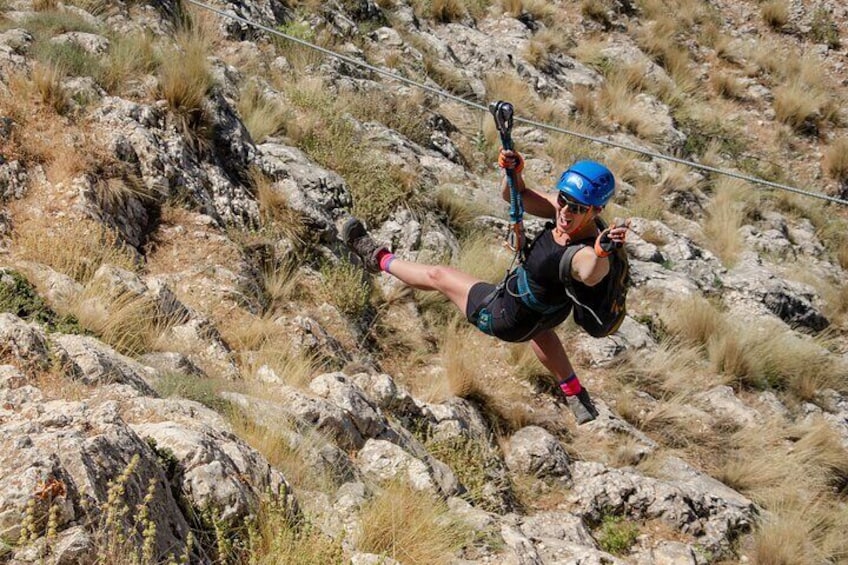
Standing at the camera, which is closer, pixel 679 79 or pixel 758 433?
pixel 758 433

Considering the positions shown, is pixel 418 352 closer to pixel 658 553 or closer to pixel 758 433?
pixel 658 553

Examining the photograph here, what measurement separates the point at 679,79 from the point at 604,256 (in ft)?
34.3

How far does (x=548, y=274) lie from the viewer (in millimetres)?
4246

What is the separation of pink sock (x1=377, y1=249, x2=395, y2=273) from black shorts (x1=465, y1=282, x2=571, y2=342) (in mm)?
826

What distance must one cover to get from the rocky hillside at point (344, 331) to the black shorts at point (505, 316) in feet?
2.54

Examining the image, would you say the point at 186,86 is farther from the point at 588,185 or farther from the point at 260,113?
the point at 588,185

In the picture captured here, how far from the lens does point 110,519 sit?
2.14m

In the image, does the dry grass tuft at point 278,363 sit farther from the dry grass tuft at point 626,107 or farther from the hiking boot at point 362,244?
the dry grass tuft at point 626,107

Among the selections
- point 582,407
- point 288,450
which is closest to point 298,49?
point 582,407

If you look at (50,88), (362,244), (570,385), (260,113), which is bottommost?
(570,385)

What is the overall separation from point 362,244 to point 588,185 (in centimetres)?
215

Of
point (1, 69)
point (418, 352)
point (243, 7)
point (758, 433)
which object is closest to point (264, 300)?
point (418, 352)

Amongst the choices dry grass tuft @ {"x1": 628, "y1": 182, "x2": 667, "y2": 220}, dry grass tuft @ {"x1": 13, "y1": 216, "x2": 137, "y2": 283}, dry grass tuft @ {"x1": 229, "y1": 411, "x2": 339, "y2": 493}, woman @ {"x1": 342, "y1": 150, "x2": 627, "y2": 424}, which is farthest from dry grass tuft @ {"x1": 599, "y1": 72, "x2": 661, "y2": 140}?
dry grass tuft @ {"x1": 229, "y1": 411, "x2": 339, "y2": 493}

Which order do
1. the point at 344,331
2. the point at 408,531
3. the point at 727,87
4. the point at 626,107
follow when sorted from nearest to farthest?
the point at 408,531 < the point at 344,331 < the point at 626,107 < the point at 727,87
